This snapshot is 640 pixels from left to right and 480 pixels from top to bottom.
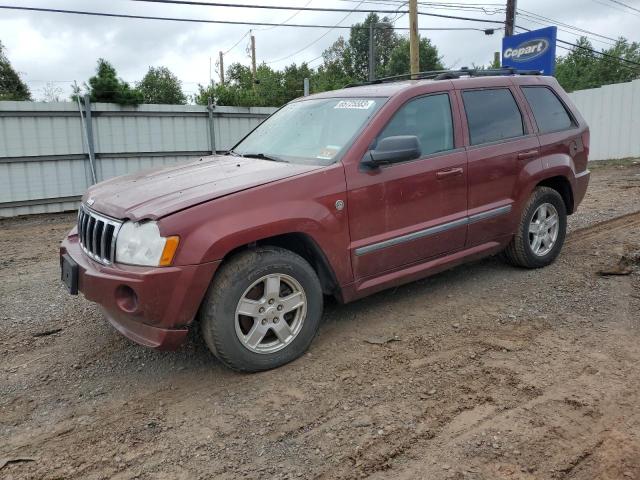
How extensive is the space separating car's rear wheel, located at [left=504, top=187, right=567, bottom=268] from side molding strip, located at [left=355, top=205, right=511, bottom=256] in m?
0.39

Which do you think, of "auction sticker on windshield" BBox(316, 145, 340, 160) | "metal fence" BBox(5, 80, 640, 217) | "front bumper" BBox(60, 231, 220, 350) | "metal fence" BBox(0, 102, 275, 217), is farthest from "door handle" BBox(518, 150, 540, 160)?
"metal fence" BBox(5, 80, 640, 217)

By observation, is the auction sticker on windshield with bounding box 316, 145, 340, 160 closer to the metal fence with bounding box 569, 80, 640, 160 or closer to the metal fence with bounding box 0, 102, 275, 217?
the metal fence with bounding box 0, 102, 275, 217

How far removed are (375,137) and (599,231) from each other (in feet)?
14.0

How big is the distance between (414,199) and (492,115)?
1330 mm

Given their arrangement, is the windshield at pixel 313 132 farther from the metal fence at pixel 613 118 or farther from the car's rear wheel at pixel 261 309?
the metal fence at pixel 613 118

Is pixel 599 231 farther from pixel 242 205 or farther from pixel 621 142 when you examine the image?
pixel 621 142

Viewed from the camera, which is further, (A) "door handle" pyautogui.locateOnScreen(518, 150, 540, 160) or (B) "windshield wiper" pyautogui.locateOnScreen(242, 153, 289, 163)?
(A) "door handle" pyautogui.locateOnScreen(518, 150, 540, 160)

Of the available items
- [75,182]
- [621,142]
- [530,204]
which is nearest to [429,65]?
[621,142]

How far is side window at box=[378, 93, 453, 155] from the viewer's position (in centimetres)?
409

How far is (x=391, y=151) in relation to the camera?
3.71 meters

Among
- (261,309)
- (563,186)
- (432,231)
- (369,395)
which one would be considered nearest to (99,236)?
(261,309)

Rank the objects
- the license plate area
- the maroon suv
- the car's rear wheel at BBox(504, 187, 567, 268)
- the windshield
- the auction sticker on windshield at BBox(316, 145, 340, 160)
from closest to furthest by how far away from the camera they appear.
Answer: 1. the maroon suv
2. the license plate area
3. the auction sticker on windshield at BBox(316, 145, 340, 160)
4. the windshield
5. the car's rear wheel at BBox(504, 187, 567, 268)

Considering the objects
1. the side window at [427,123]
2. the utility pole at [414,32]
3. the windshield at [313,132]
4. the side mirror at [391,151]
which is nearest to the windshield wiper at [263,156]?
the windshield at [313,132]

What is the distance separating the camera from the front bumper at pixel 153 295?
3.02 m
